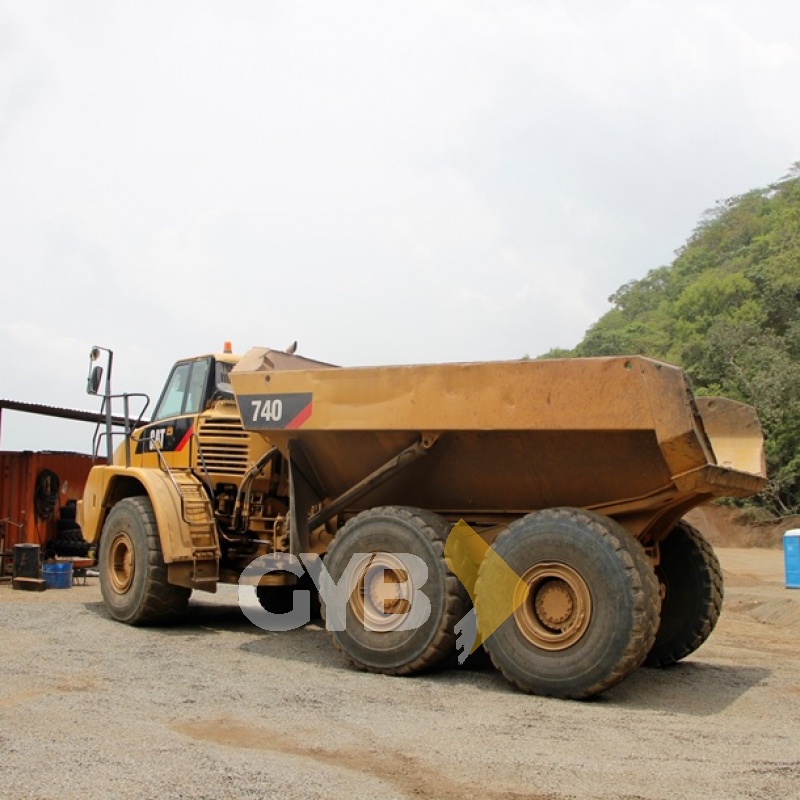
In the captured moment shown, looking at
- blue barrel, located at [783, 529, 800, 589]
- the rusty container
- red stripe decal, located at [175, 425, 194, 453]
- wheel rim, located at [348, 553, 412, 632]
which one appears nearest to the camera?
wheel rim, located at [348, 553, 412, 632]

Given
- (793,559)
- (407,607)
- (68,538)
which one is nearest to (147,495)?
(407,607)

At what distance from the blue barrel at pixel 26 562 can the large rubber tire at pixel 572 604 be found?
8.66m

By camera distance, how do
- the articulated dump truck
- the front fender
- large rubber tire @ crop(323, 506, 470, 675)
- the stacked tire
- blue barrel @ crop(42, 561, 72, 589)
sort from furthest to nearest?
the stacked tire
blue barrel @ crop(42, 561, 72, 589)
the front fender
large rubber tire @ crop(323, 506, 470, 675)
the articulated dump truck

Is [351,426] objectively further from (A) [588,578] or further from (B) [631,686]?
(B) [631,686]

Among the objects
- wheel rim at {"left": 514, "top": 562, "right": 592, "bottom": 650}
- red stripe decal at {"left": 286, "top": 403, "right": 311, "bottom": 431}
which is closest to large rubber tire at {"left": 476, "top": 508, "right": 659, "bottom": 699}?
wheel rim at {"left": 514, "top": 562, "right": 592, "bottom": 650}

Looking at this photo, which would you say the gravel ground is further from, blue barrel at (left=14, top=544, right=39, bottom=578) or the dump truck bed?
blue barrel at (left=14, top=544, right=39, bottom=578)

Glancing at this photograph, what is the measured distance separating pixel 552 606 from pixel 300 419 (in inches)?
96.9

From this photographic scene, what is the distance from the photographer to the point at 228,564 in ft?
29.4

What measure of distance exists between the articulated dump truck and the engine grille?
3 centimetres

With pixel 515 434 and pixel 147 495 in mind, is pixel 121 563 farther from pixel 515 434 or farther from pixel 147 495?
pixel 515 434

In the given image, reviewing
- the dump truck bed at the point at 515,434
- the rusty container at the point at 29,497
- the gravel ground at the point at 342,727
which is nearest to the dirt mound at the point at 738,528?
the rusty container at the point at 29,497

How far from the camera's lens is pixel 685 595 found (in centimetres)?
745

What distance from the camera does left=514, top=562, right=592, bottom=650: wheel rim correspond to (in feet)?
19.9

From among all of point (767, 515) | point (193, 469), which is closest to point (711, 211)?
point (767, 515)
